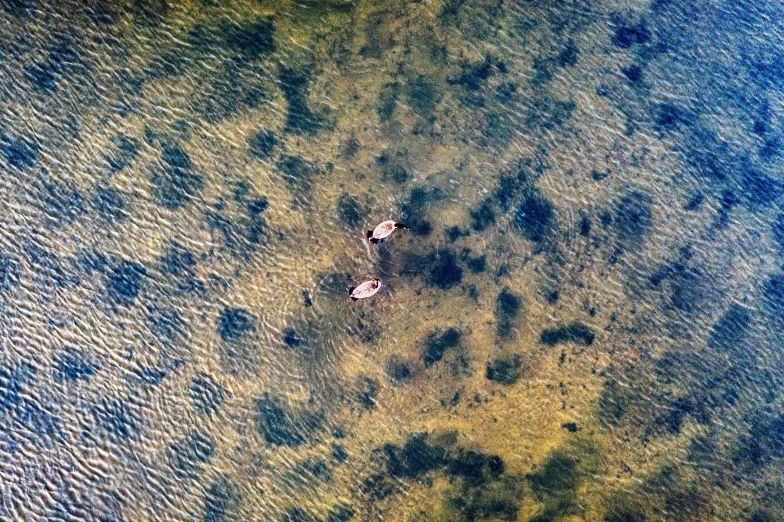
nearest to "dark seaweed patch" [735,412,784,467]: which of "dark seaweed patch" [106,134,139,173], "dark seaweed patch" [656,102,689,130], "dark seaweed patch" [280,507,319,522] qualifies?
"dark seaweed patch" [656,102,689,130]

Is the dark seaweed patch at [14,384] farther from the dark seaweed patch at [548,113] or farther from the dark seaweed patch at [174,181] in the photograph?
the dark seaweed patch at [548,113]

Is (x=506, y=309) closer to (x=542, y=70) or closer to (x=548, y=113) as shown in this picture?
(x=548, y=113)

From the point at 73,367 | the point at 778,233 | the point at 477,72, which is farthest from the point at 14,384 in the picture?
the point at 778,233

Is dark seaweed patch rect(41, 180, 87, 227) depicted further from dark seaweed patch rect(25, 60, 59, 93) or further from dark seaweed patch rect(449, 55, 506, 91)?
dark seaweed patch rect(449, 55, 506, 91)

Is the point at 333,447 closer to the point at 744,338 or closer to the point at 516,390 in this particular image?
the point at 516,390

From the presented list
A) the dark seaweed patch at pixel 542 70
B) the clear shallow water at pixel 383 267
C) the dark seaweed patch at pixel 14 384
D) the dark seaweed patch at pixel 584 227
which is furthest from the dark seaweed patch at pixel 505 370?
the dark seaweed patch at pixel 14 384

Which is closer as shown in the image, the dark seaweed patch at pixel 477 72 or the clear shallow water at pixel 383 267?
the clear shallow water at pixel 383 267
